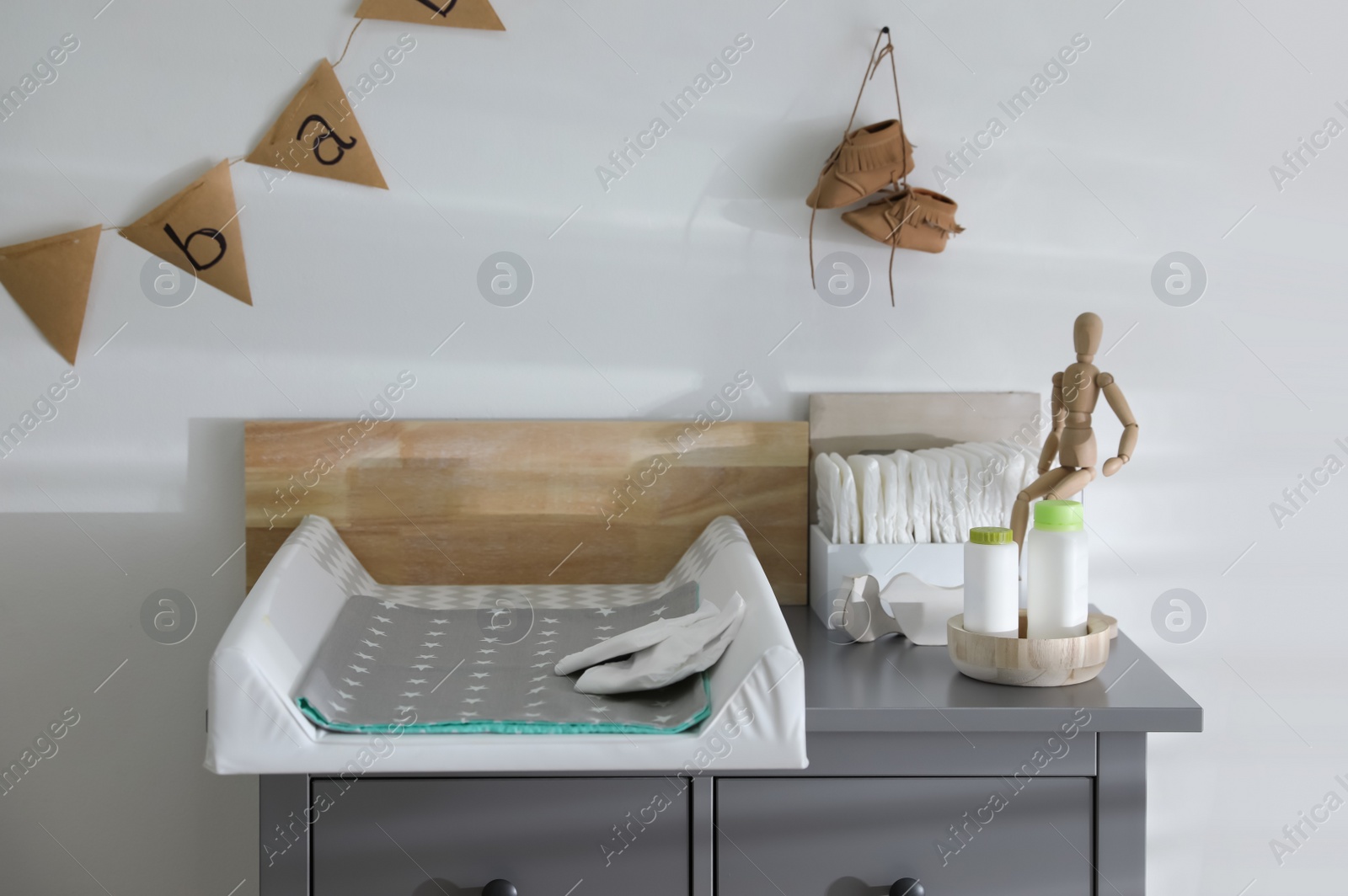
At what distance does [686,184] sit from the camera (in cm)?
159

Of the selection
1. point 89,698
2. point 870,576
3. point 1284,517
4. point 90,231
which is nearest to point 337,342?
point 90,231

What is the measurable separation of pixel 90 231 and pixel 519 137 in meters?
0.65

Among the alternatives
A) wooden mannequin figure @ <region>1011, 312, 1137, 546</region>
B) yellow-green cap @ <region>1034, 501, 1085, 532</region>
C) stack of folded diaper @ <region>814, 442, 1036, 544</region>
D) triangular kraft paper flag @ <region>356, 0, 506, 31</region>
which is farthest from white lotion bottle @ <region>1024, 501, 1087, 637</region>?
triangular kraft paper flag @ <region>356, 0, 506, 31</region>

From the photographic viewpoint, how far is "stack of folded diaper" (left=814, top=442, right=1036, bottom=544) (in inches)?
56.2

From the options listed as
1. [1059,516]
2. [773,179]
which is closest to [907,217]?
[773,179]

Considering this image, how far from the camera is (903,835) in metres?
1.16

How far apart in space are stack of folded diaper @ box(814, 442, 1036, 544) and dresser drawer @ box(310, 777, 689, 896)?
51cm

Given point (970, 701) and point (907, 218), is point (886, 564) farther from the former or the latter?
point (907, 218)

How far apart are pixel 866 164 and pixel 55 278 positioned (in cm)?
121

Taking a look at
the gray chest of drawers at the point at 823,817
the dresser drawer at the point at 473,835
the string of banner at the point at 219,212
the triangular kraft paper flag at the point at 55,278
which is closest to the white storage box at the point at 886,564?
the gray chest of drawers at the point at 823,817

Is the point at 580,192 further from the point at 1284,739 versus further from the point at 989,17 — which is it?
the point at 1284,739

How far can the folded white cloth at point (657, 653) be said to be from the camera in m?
1.12

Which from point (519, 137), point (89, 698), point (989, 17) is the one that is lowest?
point (89, 698)

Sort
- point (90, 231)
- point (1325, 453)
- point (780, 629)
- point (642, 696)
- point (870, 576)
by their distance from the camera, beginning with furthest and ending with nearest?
point (1325, 453), point (90, 231), point (870, 576), point (642, 696), point (780, 629)
